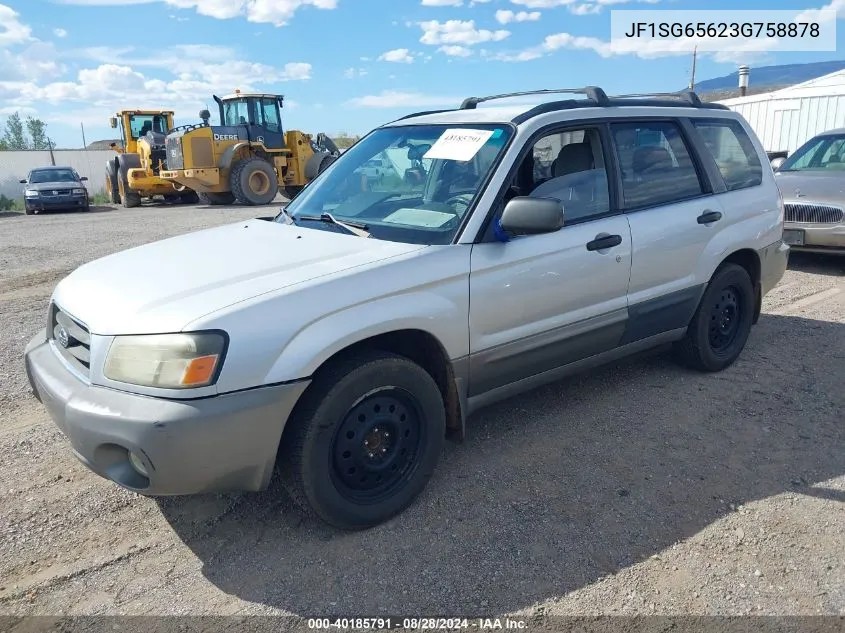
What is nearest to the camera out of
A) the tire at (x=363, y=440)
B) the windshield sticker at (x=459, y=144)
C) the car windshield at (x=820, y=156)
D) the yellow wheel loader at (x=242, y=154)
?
the tire at (x=363, y=440)

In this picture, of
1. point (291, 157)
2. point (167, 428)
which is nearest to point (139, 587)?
point (167, 428)

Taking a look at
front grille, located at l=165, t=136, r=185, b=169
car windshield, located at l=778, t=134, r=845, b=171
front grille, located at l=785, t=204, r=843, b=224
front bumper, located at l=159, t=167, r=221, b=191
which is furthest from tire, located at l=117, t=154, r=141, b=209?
front grille, located at l=785, t=204, r=843, b=224

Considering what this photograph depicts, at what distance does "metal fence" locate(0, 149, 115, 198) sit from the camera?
29.5 m

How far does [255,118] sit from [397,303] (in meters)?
19.1

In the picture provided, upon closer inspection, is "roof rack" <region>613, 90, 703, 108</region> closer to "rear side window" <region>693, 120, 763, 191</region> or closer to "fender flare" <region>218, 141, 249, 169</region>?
"rear side window" <region>693, 120, 763, 191</region>

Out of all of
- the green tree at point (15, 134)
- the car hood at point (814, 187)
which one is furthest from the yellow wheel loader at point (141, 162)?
the green tree at point (15, 134)

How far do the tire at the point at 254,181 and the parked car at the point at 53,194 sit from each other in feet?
18.7

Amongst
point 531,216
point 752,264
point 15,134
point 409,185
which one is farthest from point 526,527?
point 15,134

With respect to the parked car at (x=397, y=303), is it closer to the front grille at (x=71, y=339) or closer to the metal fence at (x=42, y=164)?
the front grille at (x=71, y=339)

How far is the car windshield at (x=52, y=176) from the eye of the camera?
22125mm

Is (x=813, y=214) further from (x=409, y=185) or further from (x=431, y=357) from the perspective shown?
(x=431, y=357)

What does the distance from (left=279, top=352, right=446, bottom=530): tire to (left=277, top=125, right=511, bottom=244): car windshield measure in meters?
0.71

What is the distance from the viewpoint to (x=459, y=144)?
3.59 m

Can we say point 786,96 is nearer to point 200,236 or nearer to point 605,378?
point 605,378
